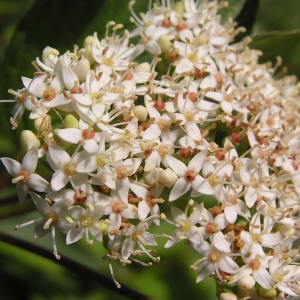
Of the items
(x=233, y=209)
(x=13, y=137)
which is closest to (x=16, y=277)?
(x=13, y=137)

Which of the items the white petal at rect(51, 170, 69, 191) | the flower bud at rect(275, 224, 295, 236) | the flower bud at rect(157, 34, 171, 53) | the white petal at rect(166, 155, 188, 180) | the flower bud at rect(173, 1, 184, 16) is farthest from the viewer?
the flower bud at rect(173, 1, 184, 16)

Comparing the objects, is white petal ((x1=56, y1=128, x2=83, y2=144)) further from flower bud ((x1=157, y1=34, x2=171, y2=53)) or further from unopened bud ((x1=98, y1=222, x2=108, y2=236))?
flower bud ((x1=157, y1=34, x2=171, y2=53))

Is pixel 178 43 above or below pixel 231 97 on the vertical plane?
above

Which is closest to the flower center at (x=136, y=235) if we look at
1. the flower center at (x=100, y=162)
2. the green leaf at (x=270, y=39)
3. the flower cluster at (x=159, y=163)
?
the flower cluster at (x=159, y=163)

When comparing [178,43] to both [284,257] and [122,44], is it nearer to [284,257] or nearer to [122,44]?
[122,44]

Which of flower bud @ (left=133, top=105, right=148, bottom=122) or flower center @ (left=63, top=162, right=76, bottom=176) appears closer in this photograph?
flower center @ (left=63, top=162, right=76, bottom=176)

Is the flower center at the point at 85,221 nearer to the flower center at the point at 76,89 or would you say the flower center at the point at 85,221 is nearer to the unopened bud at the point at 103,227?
the unopened bud at the point at 103,227

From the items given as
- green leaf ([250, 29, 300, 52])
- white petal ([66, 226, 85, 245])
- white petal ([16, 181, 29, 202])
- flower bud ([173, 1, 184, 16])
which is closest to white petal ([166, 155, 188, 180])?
white petal ([66, 226, 85, 245])
